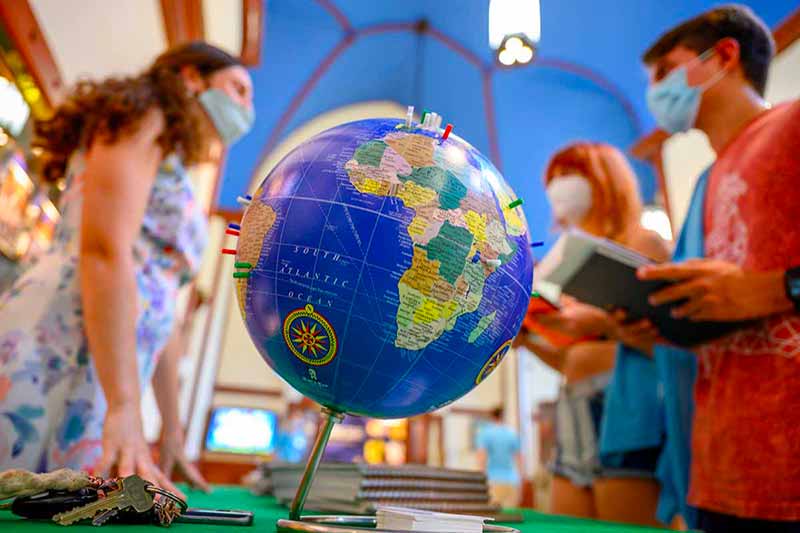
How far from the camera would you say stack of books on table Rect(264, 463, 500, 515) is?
3.08 feet

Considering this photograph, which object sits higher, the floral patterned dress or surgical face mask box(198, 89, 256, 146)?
surgical face mask box(198, 89, 256, 146)

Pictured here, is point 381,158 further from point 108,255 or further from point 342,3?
point 342,3

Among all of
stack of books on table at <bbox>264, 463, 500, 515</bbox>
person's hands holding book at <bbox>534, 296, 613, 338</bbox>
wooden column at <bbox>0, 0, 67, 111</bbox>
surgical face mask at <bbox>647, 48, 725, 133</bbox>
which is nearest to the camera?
stack of books on table at <bbox>264, 463, 500, 515</bbox>

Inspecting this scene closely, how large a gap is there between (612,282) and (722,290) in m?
0.24

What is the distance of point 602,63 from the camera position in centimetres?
345

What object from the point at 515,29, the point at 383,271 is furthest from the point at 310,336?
the point at 515,29

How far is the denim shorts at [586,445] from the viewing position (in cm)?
164

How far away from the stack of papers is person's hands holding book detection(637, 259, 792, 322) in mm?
807

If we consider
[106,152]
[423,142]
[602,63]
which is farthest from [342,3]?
[423,142]

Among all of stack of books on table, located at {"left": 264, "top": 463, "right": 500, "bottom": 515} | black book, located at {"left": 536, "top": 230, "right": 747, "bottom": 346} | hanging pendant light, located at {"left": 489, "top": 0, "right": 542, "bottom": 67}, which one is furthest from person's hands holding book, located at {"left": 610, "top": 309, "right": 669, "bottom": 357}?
hanging pendant light, located at {"left": 489, "top": 0, "right": 542, "bottom": 67}

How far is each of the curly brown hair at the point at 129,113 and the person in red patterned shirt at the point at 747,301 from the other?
1105 mm

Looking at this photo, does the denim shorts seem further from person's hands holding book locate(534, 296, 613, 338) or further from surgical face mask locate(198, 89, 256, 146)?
surgical face mask locate(198, 89, 256, 146)

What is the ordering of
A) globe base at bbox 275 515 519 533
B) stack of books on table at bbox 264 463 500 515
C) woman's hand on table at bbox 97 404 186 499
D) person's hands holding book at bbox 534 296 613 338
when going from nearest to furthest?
globe base at bbox 275 515 519 533 → woman's hand on table at bbox 97 404 186 499 → stack of books on table at bbox 264 463 500 515 → person's hands holding book at bbox 534 296 613 338

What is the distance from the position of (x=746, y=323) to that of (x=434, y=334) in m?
0.96
